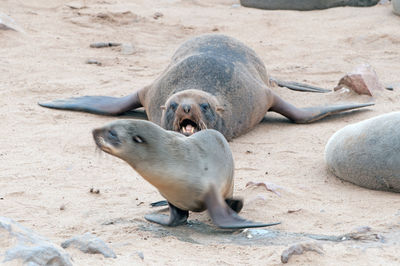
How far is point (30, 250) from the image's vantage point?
2701mm

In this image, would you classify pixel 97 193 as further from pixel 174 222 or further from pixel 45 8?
pixel 45 8

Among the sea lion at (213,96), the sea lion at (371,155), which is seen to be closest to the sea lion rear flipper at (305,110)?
the sea lion at (213,96)

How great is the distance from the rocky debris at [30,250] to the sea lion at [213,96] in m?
3.33

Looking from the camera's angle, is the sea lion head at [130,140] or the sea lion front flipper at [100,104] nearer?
the sea lion head at [130,140]

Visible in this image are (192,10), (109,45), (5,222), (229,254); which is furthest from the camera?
(192,10)

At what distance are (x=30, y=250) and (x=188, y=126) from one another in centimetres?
343

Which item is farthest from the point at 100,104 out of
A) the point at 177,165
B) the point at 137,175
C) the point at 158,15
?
the point at 158,15

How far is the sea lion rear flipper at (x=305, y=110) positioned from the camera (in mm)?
7148

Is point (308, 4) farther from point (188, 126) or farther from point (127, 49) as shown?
point (188, 126)

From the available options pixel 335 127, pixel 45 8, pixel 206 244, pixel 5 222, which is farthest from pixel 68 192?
pixel 45 8

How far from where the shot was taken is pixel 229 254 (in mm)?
3502

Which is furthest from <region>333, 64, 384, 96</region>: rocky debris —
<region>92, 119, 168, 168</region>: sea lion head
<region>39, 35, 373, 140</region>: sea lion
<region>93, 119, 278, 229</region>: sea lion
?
<region>92, 119, 168, 168</region>: sea lion head

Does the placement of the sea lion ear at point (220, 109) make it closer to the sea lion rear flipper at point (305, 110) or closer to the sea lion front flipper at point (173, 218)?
the sea lion rear flipper at point (305, 110)

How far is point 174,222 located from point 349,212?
1.06 metres
